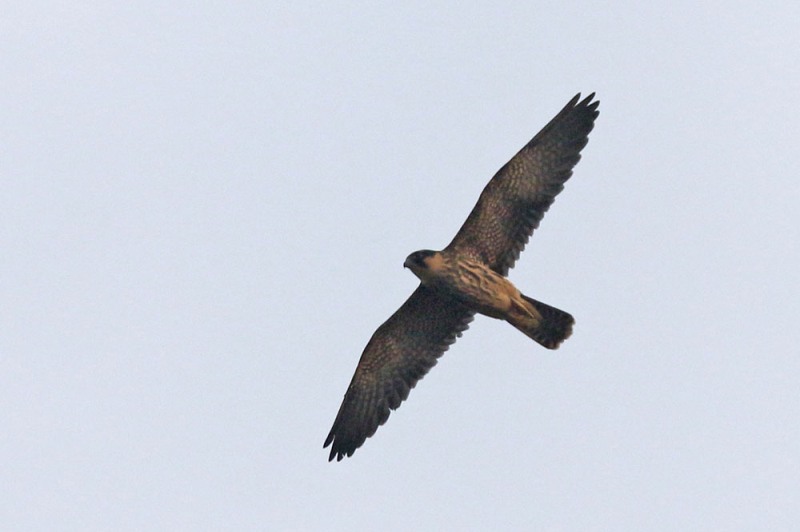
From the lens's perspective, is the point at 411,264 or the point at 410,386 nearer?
the point at 411,264

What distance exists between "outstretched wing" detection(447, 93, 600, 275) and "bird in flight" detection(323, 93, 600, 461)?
0.01m

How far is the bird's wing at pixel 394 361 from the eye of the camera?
17781 millimetres

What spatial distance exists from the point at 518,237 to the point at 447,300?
130cm

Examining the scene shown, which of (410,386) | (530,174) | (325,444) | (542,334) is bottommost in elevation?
(325,444)

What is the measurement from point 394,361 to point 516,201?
291cm

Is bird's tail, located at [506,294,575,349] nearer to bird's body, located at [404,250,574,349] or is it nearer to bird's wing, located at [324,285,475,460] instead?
bird's body, located at [404,250,574,349]

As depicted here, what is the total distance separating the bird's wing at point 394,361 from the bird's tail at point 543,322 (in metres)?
0.92

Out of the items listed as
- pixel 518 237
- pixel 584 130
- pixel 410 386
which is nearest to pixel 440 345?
pixel 410 386

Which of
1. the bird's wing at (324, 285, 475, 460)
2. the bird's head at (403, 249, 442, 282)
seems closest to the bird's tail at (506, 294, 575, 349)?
the bird's wing at (324, 285, 475, 460)

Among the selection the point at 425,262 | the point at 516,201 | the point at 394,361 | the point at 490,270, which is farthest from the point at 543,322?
the point at 394,361

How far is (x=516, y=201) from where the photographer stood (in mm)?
17234

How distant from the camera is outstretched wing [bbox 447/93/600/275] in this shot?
A: 1714 centimetres

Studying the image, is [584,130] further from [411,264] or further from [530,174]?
[411,264]

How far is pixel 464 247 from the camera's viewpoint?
17.1m
